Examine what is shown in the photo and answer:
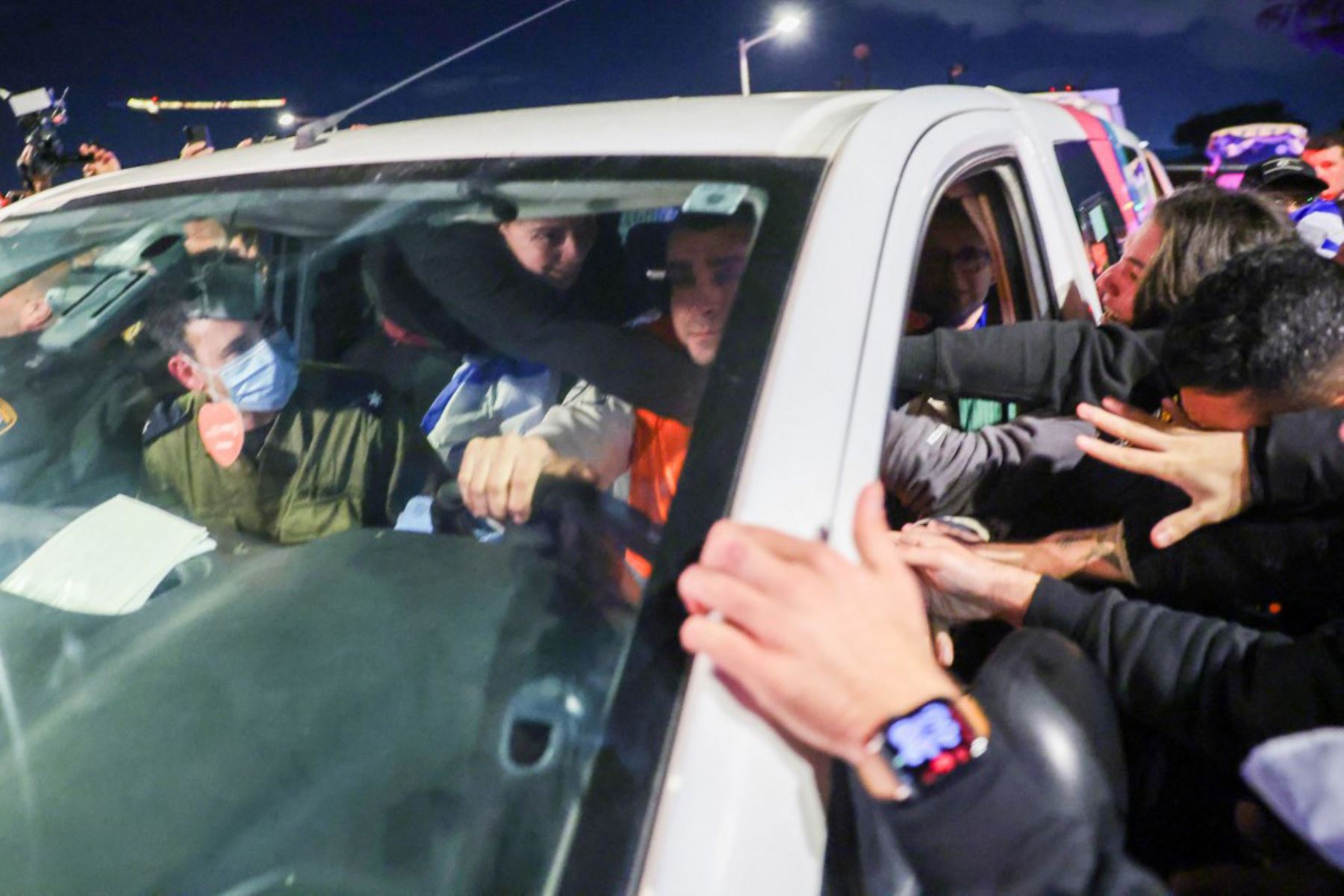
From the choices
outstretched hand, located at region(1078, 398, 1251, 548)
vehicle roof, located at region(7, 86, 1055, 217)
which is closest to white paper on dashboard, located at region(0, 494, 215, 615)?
vehicle roof, located at region(7, 86, 1055, 217)

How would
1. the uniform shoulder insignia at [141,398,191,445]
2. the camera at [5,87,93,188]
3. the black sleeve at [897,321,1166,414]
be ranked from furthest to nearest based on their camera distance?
the camera at [5,87,93,188]
the black sleeve at [897,321,1166,414]
the uniform shoulder insignia at [141,398,191,445]

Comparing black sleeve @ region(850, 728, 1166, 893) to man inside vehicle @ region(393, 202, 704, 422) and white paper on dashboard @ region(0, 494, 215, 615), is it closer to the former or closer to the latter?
man inside vehicle @ region(393, 202, 704, 422)

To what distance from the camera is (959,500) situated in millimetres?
1929

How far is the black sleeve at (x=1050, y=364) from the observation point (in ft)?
6.29

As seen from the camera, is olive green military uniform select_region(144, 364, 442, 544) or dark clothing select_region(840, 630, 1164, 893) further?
olive green military uniform select_region(144, 364, 442, 544)

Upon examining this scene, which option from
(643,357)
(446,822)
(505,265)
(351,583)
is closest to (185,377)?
(505,265)

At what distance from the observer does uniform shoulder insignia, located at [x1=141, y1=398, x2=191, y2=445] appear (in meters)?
1.76

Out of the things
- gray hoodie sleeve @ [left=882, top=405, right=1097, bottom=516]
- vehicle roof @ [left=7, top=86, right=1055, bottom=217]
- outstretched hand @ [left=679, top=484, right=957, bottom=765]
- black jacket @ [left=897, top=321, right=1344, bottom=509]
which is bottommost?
gray hoodie sleeve @ [left=882, top=405, right=1097, bottom=516]

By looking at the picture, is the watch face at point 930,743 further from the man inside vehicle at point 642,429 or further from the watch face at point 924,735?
the man inside vehicle at point 642,429

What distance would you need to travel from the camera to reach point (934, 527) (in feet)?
5.59

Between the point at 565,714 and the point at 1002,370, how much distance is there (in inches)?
54.5

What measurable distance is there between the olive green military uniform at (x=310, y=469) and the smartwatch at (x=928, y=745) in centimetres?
91

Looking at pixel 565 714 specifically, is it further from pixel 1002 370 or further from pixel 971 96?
pixel 971 96

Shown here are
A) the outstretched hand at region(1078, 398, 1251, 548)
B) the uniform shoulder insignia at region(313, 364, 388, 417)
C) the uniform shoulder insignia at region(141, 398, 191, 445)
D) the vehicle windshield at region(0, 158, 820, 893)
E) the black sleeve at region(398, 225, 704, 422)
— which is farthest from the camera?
the uniform shoulder insignia at region(141, 398, 191, 445)
